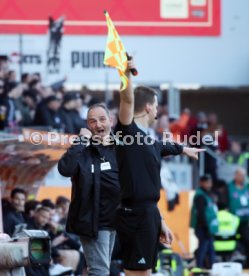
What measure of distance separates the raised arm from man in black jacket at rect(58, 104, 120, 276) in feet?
3.32

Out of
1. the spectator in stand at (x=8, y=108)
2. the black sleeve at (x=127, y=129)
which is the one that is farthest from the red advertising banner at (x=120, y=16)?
the black sleeve at (x=127, y=129)

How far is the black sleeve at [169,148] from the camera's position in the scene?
30.2 feet

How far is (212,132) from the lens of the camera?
75.8 feet

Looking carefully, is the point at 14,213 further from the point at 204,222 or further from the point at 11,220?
the point at 204,222

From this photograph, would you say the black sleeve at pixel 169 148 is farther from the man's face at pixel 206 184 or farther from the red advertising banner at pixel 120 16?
the red advertising banner at pixel 120 16

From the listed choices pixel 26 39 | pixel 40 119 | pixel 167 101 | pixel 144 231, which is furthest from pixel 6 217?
pixel 167 101

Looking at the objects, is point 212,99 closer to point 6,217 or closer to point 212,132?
point 212,132

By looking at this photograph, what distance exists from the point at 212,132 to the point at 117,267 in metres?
9.64

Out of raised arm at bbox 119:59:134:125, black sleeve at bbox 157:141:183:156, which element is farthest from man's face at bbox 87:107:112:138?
raised arm at bbox 119:59:134:125

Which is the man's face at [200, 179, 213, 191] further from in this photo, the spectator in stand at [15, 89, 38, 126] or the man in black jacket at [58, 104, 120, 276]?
the man in black jacket at [58, 104, 120, 276]

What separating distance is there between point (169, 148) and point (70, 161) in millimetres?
834

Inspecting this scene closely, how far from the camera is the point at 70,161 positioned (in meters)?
9.55

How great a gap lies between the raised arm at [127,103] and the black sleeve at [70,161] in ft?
3.74

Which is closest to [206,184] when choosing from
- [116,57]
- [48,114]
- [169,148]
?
[48,114]
